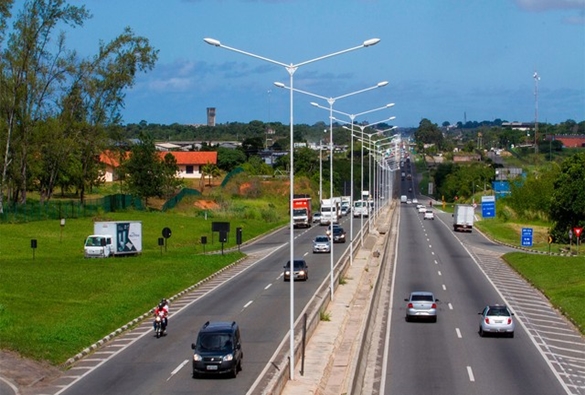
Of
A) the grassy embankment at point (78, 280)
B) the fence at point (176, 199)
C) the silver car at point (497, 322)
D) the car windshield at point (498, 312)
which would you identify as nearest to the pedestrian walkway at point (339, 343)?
the silver car at point (497, 322)

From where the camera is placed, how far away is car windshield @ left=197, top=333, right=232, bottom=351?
31719mm

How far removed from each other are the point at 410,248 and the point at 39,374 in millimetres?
57624

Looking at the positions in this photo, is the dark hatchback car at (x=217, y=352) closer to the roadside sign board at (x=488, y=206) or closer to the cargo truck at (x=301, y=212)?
the cargo truck at (x=301, y=212)

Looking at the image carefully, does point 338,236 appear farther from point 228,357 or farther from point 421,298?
point 228,357

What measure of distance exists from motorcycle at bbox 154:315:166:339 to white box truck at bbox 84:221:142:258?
94.7ft

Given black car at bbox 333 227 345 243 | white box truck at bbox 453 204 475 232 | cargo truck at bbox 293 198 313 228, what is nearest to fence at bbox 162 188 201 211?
cargo truck at bbox 293 198 313 228

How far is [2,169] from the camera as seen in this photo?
90562mm

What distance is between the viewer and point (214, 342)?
31.8 meters

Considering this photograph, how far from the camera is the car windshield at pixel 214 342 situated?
31.7 meters

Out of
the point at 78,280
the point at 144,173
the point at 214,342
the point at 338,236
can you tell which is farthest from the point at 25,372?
the point at 144,173

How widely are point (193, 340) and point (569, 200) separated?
7011cm

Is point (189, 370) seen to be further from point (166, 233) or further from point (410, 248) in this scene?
point (410, 248)

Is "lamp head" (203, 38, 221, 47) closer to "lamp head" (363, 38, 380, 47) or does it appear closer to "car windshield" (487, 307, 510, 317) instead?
"lamp head" (363, 38, 380, 47)

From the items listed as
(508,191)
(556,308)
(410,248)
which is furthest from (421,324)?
(508,191)
